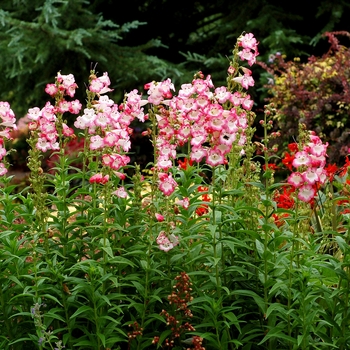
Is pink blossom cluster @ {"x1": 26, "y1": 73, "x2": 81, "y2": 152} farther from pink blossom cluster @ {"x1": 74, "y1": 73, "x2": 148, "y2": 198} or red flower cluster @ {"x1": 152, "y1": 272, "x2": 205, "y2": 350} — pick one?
red flower cluster @ {"x1": 152, "y1": 272, "x2": 205, "y2": 350}

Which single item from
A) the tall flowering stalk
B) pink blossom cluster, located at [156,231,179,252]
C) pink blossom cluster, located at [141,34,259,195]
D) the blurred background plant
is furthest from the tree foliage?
pink blossom cluster, located at [156,231,179,252]

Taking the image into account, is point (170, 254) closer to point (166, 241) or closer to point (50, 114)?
point (166, 241)

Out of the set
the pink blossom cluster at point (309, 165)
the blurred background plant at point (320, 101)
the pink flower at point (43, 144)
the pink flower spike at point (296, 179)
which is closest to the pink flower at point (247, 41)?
the pink blossom cluster at point (309, 165)

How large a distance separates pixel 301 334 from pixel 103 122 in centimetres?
128

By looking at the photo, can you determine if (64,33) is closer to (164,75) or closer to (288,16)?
(164,75)

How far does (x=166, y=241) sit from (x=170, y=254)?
218mm

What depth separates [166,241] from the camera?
3172 millimetres

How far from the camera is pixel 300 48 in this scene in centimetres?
1003

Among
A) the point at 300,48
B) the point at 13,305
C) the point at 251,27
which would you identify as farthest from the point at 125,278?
the point at 300,48

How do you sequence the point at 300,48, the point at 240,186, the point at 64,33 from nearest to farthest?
the point at 240,186 → the point at 64,33 → the point at 300,48

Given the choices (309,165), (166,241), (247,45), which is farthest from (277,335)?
(247,45)

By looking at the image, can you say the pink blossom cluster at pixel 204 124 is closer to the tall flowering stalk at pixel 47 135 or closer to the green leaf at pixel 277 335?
the tall flowering stalk at pixel 47 135

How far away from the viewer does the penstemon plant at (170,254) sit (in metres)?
3.11

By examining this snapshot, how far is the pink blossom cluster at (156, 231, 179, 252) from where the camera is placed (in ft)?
10.4
